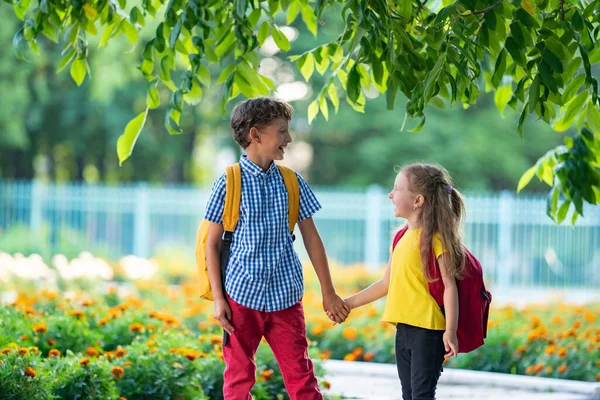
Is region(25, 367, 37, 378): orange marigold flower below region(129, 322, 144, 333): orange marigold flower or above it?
above

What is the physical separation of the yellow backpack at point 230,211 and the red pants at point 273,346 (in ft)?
0.48

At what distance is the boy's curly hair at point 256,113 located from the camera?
3426mm

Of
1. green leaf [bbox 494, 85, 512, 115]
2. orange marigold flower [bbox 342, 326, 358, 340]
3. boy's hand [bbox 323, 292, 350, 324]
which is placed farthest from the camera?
orange marigold flower [bbox 342, 326, 358, 340]

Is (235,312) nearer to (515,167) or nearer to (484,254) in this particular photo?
(484,254)

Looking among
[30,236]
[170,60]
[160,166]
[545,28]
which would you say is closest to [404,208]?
[545,28]

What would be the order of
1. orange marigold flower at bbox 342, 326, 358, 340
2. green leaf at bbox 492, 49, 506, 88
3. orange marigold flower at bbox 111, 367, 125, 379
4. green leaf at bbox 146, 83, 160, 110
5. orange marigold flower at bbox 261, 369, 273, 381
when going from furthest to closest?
orange marigold flower at bbox 342, 326, 358, 340
orange marigold flower at bbox 261, 369, 273, 381
orange marigold flower at bbox 111, 367, 125, 379
green leaf at bbox 146, 83, 160, 110
green leaf at bbox 492, 49, 506, 88

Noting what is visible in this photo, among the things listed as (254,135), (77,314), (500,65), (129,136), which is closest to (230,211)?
(254,135)

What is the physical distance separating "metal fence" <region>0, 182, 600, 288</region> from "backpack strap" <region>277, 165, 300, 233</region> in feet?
30.3

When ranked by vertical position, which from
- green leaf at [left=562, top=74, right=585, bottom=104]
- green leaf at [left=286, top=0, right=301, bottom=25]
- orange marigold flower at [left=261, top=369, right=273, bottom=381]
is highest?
green leaf at [left=286, top=0, right=301, bottom=25]

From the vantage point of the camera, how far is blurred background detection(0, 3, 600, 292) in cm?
1374

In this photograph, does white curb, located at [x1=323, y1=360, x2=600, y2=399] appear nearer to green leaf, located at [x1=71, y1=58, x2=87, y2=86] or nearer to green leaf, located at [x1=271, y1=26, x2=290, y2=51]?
green leaf, located at [x1=271, y1=26, x2=290, y2=51]

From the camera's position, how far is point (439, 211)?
Result: 3377 mm

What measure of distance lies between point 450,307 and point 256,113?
1.06 m

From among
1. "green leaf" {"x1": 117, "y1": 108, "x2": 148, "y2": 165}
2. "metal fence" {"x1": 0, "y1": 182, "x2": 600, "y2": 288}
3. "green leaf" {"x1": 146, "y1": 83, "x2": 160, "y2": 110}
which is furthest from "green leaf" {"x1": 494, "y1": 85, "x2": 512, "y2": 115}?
"metal fence" {"x1": 0, "y1": 182, "x2": 600, "y2": 288}
